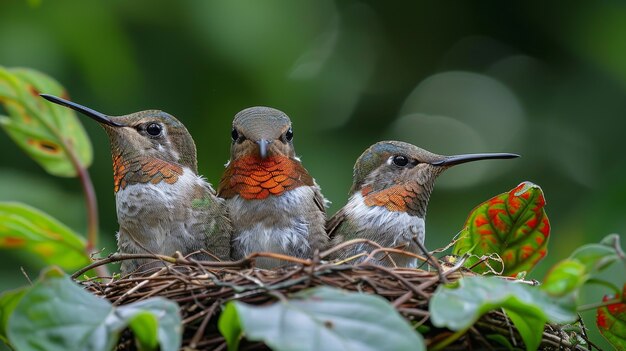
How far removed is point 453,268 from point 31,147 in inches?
63.0

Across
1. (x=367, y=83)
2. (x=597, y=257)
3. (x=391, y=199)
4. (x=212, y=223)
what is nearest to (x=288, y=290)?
(x=597, y=257)

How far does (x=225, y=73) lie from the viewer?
233 inches

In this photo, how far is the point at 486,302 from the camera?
7.95 ft

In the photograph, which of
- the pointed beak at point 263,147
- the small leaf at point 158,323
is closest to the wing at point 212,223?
the pointed beak at point 263,147

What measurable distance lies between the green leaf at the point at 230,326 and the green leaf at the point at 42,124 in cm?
118

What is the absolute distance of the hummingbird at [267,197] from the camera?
13.0ft

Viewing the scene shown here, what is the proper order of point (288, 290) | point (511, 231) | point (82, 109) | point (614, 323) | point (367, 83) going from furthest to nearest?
point (367, 83), point (511, 231), point (82, 109), point (614, 323), point (288, 290)

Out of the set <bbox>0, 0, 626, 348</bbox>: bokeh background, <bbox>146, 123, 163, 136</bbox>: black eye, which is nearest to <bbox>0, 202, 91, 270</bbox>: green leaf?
<bbox>146, 123, 163, 136</bbox>: black eye

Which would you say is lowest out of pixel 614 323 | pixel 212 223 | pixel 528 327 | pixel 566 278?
pixel 614 323

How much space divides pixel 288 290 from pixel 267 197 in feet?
3.66

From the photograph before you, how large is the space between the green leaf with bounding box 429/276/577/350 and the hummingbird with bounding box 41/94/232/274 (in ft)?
4.81

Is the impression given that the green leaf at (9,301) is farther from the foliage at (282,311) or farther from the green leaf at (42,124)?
the green leaf at (42,124)

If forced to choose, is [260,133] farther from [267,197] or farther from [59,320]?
[59,320]

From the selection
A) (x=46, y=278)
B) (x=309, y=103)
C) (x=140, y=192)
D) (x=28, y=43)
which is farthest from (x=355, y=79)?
(x=46, y=278)
